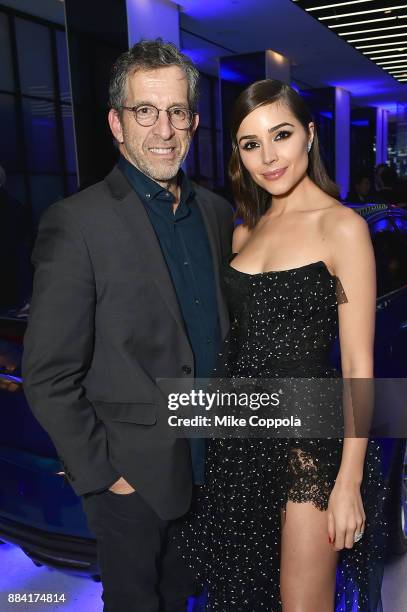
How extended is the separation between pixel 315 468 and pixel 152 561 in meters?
0.53

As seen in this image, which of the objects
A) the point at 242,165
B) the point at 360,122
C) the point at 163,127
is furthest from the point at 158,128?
the point at 360,122

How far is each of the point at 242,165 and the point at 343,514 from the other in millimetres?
1092

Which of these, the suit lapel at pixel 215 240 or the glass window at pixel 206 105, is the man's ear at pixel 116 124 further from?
the glass window at pixel 206 105

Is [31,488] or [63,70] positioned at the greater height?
[63,70]

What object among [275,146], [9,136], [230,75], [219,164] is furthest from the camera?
[219,164]

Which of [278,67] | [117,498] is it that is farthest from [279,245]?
[278,67]

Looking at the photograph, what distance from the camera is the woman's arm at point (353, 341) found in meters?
1.38

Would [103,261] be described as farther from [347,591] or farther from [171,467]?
[347,591]

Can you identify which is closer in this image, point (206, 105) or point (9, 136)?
point (9, 136)

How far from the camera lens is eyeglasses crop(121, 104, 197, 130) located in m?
1.46

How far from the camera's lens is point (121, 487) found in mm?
1471

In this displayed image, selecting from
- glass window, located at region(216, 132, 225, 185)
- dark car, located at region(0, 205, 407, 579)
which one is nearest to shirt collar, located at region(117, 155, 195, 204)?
dark car, located at region(0, 205, 407, 579)

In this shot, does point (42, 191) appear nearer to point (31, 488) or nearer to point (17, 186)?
point (17, 186)

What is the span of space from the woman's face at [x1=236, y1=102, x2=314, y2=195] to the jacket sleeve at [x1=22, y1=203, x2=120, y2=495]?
0.57 meters
